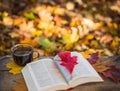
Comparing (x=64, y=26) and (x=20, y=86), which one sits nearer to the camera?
(x=20, y=86)

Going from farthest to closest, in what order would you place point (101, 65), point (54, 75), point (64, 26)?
1. point (64, 26)
2. point (101, 65)
3. point (54, 75)

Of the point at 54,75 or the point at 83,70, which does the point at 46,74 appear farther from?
the point at 83,70

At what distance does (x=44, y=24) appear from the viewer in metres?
2.46

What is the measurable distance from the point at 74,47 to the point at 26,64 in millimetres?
922

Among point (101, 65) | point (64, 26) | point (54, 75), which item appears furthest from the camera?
point (64, 26)

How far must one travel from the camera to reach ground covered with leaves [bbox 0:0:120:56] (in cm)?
227

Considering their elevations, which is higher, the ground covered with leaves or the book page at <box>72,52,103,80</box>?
the book page at <box>72,52,103,80</box>

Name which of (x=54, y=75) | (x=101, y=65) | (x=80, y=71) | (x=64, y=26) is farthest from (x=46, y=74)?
(x=64, y=26)

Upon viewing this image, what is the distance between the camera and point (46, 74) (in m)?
1.25

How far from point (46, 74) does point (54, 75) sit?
0.03m

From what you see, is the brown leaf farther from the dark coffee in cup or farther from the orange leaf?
the orange leaf

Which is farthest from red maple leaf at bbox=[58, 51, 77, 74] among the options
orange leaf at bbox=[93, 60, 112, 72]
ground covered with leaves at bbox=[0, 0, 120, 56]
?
ground covered with leaves at bbox=[0, 0, 120, 56]

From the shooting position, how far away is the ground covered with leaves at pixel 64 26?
2273mm

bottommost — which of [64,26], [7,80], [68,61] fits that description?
[64,26]
